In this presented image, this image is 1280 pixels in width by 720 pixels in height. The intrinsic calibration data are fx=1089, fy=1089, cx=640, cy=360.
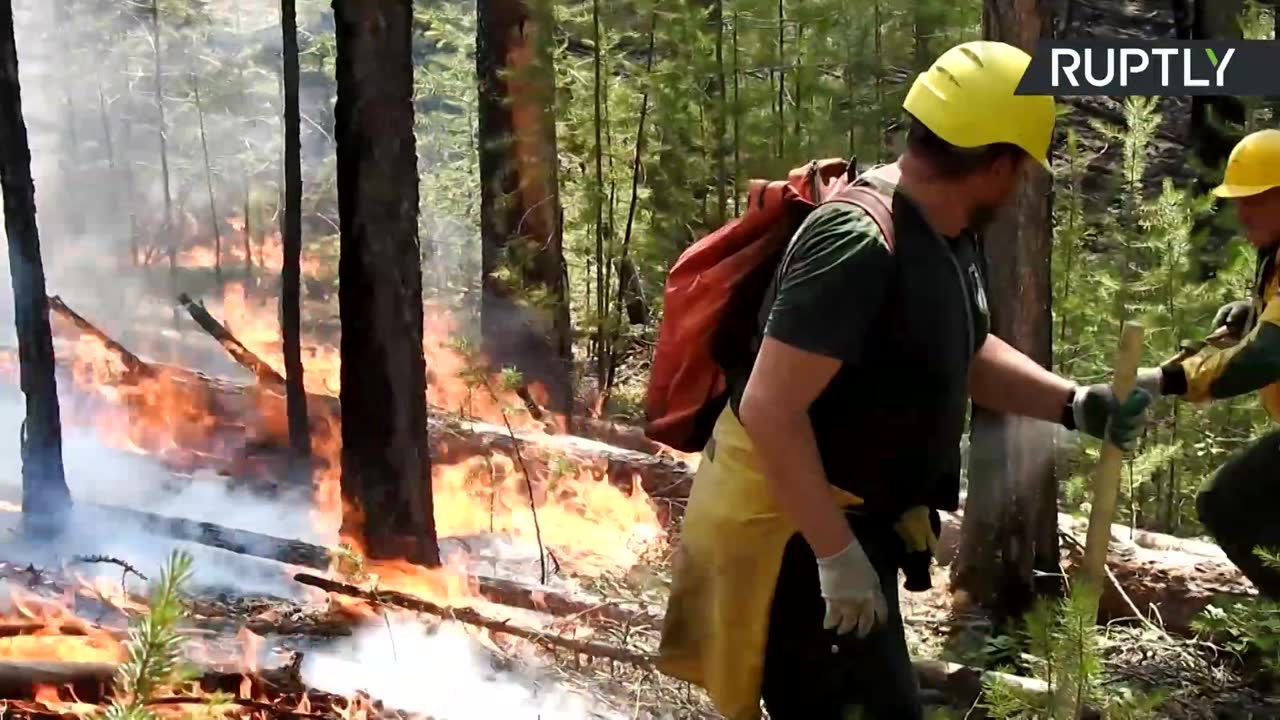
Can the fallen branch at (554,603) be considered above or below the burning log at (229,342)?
below

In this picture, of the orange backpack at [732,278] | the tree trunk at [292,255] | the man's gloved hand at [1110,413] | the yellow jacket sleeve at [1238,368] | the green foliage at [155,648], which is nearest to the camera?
the green foliage at [155,648]

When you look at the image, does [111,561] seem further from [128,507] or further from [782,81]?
[782,81]

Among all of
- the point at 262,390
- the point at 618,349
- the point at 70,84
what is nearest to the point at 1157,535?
the point at 618,349

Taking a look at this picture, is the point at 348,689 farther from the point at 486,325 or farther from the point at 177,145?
the point at 177,145

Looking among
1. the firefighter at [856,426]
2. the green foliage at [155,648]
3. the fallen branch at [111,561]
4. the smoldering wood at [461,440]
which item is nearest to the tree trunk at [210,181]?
the smoldering wood at [461,440]

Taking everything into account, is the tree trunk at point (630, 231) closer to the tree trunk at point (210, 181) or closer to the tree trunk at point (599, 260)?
the tree trunk at point (599, 260)

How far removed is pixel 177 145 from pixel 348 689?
58.8 inches

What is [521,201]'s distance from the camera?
356 cm

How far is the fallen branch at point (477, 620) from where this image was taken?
270cm

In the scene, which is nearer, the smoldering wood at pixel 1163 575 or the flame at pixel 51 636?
the flame at pixel 51 636

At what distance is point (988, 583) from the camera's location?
2.96m

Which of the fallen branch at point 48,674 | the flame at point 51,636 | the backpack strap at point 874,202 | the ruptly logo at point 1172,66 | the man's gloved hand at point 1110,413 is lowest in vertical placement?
the flame at point 51,636

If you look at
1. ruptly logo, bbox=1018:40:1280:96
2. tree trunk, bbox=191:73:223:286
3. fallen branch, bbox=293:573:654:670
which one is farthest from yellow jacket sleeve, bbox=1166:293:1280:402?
tree trunk, bbox=191:73:223:286

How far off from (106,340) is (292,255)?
0.51 metres
